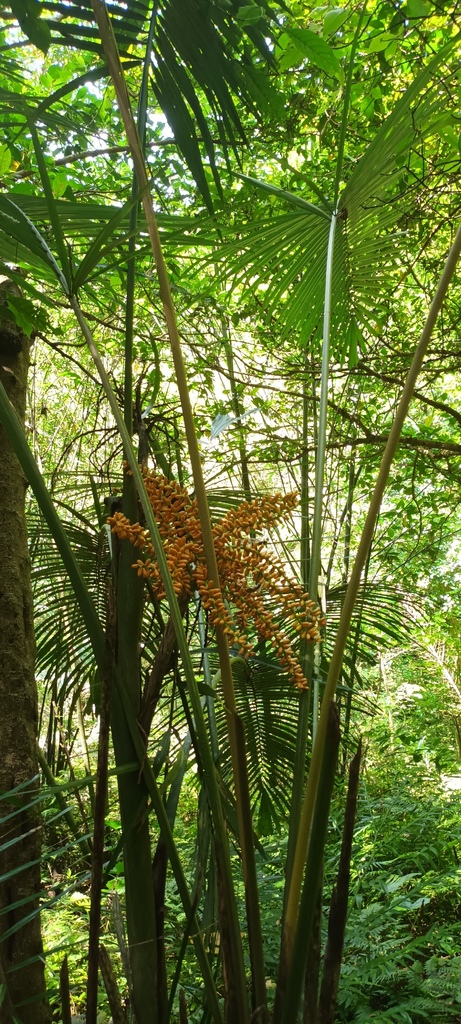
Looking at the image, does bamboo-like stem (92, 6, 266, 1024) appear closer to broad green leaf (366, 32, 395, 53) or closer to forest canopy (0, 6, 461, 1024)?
forest canopy (0, 6, 461, 1024)

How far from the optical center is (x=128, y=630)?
59cm

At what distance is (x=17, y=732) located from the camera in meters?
0.80

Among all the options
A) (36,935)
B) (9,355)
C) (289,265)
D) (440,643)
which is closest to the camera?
(36,935)

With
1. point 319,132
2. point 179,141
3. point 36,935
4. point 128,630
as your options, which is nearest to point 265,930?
point 36,935

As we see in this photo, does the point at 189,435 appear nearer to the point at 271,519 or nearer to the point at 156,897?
the point at 271,519

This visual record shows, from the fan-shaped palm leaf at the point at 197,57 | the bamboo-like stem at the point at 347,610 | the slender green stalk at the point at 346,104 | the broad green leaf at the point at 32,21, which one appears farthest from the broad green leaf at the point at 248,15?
the bamboo-like stem at the point at 347,610

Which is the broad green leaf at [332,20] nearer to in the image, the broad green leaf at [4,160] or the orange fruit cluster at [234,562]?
the broad green leaf at [4,160]

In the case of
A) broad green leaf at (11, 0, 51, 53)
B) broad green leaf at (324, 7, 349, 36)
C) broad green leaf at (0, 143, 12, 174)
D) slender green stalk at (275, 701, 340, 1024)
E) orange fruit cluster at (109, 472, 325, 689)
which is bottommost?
slender green stalk at (275, 701, 340, 1024)

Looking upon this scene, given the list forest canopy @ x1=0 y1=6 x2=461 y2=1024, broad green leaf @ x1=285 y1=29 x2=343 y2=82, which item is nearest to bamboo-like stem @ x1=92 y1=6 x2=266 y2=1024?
forest canopy @ x1=0 y1=6 x2=461 y2=1024

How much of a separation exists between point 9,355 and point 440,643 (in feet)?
12.9

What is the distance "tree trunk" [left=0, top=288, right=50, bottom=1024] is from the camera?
2.34ft

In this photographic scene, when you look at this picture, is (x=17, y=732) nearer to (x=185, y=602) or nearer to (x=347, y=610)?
(x=185, y=602)

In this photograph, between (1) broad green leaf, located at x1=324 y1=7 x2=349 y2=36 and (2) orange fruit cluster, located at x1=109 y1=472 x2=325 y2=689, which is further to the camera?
(1) broad green leaf, located at x1=324 y1=7 x2=349 y2=36

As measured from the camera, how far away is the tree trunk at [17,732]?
0.71m
